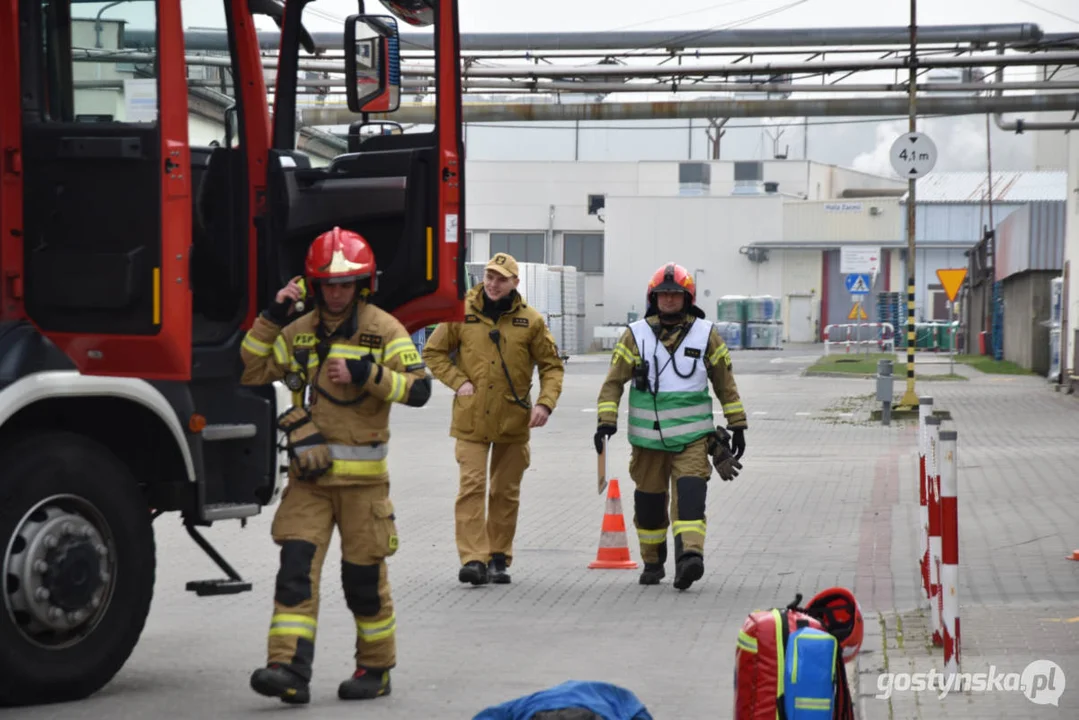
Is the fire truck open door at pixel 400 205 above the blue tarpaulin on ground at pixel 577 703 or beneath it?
above

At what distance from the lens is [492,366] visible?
10.7 m

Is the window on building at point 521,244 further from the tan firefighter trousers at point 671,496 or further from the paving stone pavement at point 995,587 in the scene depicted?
the tan firefighter trousers at point 671,496

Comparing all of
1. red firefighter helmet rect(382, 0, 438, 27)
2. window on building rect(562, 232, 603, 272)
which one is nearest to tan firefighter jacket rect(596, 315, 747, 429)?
red firefighter helmet rect(382, 0, 438, 27)

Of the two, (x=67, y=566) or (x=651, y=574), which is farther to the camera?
(x=651, y=574)

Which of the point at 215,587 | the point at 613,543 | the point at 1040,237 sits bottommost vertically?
the point at 613,543

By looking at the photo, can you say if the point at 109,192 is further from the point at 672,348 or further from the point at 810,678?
the point at 672,348

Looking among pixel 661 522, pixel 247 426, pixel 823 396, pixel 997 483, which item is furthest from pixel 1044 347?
pixel 247 426

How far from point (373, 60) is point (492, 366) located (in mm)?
3135

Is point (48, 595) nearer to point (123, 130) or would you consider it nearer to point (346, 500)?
point (346, 500)

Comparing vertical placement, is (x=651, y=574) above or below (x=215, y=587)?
below

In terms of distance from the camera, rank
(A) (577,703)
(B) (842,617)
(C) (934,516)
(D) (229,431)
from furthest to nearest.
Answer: (C) (934,516) < (D) (229,431) < (B) (842,617) < (A) (577,703)

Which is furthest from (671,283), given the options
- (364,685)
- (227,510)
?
(364,685)

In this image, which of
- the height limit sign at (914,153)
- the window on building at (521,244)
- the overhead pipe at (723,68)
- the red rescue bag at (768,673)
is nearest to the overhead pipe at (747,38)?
the overhead pipe at (723,68)

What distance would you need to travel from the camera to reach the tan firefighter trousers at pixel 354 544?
7.04m
